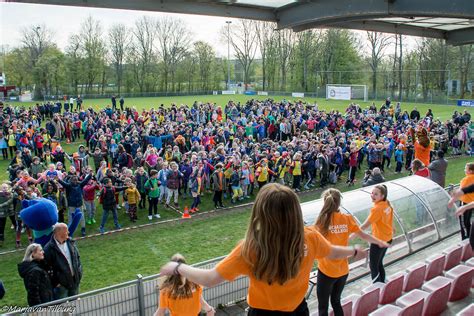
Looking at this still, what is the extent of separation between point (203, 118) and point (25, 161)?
13.1 m

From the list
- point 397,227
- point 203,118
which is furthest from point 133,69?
→ point 397,227

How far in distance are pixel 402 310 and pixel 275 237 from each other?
338 centimetres

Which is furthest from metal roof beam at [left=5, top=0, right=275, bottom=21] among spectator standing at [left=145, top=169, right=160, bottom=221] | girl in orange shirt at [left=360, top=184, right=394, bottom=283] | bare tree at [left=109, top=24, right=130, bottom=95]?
bare tree at [left=109, top=24, right=130, bottom=95]

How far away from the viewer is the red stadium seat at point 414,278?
6.13 m

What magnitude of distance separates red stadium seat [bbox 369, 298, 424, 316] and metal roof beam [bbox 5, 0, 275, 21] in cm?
728

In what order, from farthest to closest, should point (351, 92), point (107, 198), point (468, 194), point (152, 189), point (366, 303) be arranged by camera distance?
point (351, 92) → point (152, 189) → point (107, 198) → point (468, 194) → point (366, 303)

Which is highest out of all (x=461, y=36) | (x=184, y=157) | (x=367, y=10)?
(x=461, y=36)

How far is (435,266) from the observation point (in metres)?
6.61

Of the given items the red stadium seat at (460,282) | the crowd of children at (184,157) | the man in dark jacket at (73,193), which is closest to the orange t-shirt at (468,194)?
the red stadium seat at (460,282)

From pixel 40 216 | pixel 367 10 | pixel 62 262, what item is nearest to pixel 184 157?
pixel 367 10

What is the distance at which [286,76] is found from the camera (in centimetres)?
7731

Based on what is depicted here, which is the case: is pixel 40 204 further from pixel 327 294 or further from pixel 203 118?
pixel 203 118

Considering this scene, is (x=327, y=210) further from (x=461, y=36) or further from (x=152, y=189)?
(x=461, y=36)

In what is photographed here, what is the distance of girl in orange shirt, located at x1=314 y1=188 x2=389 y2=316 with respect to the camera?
4.25 m
